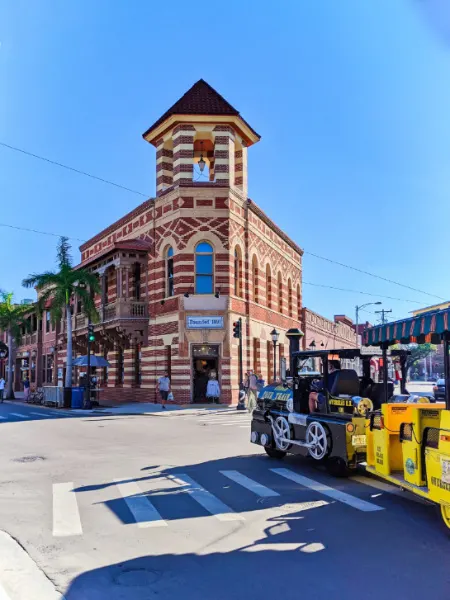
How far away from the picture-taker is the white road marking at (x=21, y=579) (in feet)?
15.2

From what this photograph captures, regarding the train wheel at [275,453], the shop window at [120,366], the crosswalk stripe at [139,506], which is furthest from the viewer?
the shop window at [120,366]

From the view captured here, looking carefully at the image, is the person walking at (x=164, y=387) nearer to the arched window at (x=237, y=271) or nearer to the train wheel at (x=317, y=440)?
the arched window at (x=237, y=271)

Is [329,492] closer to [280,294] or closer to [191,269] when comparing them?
[191,269]

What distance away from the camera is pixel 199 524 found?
Answer: 6.60 m

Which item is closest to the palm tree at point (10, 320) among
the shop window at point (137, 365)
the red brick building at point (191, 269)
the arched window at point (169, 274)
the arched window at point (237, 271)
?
the red brick building at point (191, 269)

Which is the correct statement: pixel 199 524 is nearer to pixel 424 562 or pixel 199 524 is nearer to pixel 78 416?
pixel 424 562

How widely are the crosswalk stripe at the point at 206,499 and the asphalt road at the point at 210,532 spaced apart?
15 millimetres


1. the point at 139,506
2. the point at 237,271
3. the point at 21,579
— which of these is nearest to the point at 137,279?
the point at 237,271

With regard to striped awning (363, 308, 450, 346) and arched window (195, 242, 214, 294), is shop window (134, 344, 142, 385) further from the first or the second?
striped awning (363, 308, 450, 346)

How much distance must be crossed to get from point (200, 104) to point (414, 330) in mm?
25289

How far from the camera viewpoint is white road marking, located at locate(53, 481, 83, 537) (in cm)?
646

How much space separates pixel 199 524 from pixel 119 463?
15.8ft

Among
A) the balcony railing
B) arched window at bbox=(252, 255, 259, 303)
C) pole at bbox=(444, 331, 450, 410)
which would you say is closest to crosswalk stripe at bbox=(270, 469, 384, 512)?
pole at bbox=(444, 331, 450, 410)

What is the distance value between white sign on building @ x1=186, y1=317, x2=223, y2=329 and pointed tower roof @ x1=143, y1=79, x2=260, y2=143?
10.4 meters
